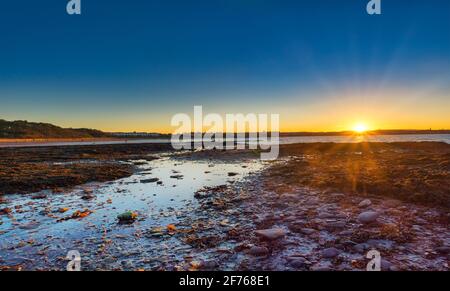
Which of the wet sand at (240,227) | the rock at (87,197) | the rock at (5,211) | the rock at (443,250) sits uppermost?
the rock at (443,250)

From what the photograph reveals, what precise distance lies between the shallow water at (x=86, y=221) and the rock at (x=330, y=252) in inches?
146

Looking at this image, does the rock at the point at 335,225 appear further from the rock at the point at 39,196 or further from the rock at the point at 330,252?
the rock at the point at 39,196

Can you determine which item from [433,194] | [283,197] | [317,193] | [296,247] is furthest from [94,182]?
[433,194]

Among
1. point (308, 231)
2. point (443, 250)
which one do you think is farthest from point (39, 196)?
point (443, 250)

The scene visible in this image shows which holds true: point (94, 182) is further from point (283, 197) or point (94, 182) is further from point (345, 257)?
point (345, 257)

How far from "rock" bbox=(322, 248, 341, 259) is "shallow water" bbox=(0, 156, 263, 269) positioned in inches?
146

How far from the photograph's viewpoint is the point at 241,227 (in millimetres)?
8797

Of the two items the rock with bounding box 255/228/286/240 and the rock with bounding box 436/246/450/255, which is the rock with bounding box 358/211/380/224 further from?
the rock with bounding box 255/228/286/240

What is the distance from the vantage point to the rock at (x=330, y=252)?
6.36 metres

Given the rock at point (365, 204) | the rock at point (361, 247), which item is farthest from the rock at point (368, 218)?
the rock at point (361, 247)

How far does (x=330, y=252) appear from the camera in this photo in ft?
21.2

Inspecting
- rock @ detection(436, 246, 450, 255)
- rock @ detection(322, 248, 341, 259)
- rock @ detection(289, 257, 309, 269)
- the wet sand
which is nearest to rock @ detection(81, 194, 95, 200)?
the wet sand

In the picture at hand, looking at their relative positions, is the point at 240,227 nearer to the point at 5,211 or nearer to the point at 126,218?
the point at 126,218

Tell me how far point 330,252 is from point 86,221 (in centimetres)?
829
